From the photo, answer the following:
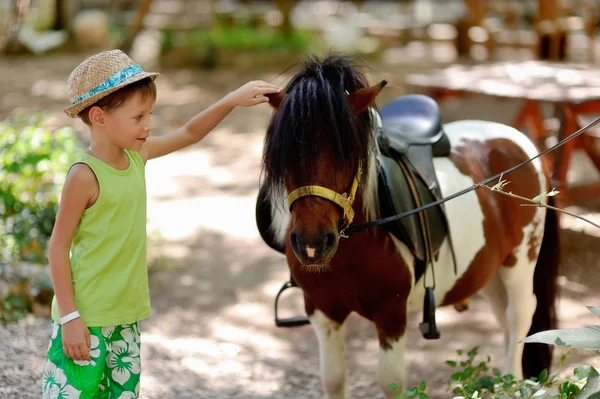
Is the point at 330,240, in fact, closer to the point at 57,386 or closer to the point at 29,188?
the point at 57,386

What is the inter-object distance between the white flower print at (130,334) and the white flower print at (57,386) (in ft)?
0.71

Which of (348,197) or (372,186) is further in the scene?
(372,186)

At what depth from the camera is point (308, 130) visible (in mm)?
2256

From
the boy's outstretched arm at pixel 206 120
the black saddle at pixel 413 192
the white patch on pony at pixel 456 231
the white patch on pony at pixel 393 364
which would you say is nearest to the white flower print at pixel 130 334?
the boy's outstretched arm at pixel 206 120

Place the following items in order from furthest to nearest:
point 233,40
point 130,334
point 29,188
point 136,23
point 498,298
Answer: point 233,40, point 136,23, point 29,188, point 498,298, point 130,334

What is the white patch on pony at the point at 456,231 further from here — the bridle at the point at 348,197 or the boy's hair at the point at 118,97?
the boy's hair at the point at 118,97

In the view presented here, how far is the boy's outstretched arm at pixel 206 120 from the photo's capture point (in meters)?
2.48

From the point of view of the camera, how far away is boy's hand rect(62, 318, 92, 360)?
2.11 m

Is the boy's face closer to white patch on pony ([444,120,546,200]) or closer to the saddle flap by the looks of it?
the saddle flap

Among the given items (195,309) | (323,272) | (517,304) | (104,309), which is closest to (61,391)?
(104,309)

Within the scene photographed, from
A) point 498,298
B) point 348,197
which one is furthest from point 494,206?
point 348,197

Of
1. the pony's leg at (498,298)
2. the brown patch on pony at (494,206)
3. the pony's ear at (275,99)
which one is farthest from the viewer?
the pony's leg at (498,298)

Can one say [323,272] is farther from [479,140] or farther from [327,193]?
[479,140]

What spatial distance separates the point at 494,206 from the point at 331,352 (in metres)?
1.00
